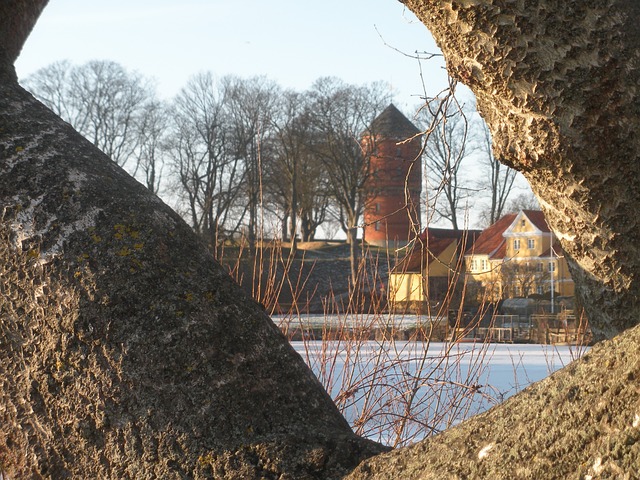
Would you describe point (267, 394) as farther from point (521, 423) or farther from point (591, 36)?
point (591, 36)

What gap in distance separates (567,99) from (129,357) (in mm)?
956

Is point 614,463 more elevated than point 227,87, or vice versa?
point 227,87

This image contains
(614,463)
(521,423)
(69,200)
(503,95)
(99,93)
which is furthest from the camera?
(99,93)

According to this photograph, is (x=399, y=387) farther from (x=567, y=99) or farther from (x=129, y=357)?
(x=129, y=357)

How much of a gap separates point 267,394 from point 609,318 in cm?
92

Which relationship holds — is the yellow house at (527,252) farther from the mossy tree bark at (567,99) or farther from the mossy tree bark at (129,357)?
the mossy tree bark at (129,357)

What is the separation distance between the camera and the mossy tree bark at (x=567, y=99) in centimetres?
156

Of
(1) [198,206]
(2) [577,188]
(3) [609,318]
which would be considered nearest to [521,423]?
(2) [577,188]

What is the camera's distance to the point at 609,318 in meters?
1.87

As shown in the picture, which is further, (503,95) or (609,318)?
(609,318)

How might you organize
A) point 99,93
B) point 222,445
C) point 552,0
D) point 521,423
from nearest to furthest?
point 521,423 → point 222,445 → point 552,0 → point 99,93

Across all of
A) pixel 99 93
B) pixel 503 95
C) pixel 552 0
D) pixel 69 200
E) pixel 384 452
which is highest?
pixel 99 93

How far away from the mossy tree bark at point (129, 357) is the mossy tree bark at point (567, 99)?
26.5 inches

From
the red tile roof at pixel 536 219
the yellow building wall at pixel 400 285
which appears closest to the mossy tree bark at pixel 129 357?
the yellow building wall at pixel 400 285
